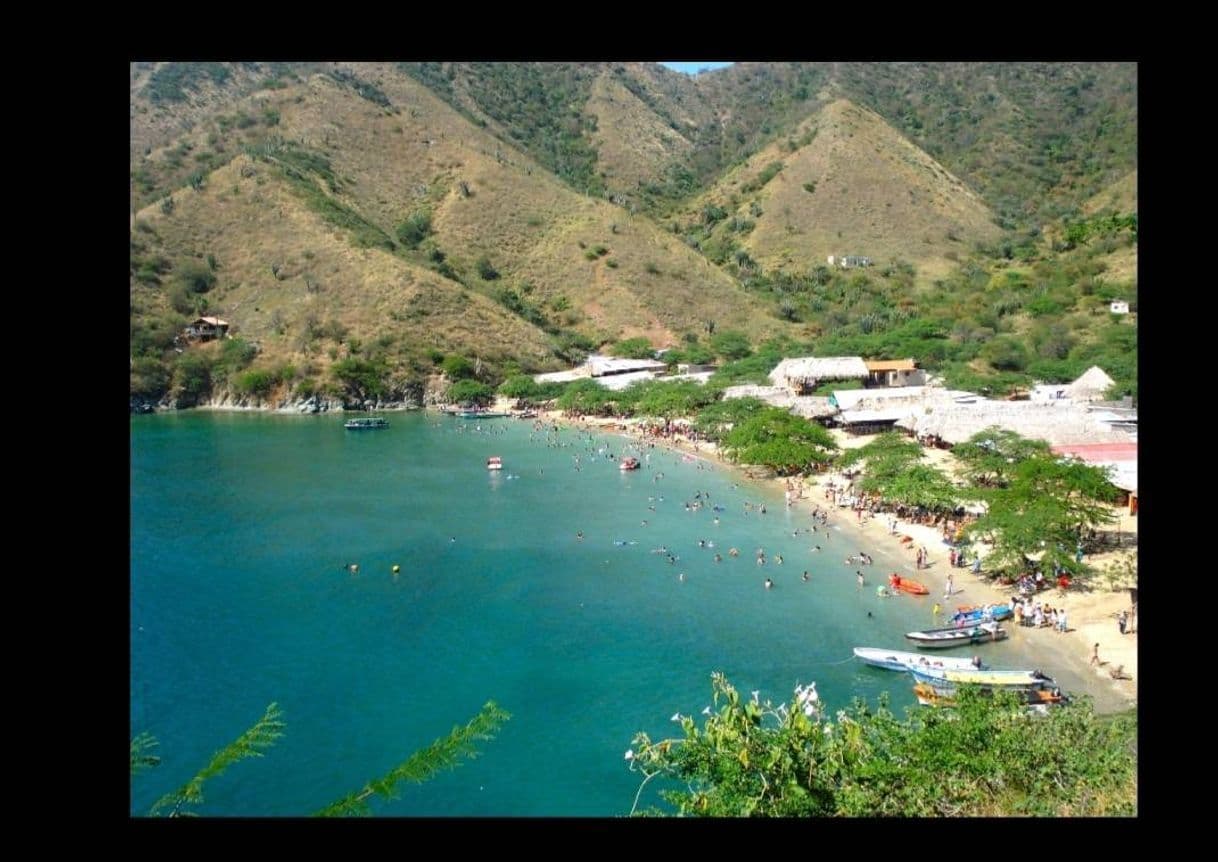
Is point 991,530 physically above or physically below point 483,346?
below

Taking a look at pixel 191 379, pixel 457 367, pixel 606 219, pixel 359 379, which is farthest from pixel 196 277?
pixel 606 219

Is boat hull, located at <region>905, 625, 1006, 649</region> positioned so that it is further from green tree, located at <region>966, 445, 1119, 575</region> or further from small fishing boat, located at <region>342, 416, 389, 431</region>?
small fishing boat, located at <region>342, 416, 389, 431</region>

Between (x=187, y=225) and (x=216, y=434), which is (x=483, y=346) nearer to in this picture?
(x=216, y=434)

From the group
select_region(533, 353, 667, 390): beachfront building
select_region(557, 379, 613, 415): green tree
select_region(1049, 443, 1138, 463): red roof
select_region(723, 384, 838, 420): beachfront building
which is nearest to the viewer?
select_region(1049, 443, 1138, 463): red roof

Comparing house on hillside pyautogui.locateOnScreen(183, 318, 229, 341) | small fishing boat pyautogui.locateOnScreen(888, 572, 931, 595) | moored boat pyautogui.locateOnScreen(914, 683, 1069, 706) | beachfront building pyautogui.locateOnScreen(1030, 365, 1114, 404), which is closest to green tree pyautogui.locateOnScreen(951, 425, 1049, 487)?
small fishing boat pyautogui.locateOnScreen(888, 572, 931, 595)

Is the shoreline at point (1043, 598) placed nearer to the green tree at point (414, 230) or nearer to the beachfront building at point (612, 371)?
the beachfront building at point (612, 371)

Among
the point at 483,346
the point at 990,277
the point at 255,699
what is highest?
the point at 990,277
